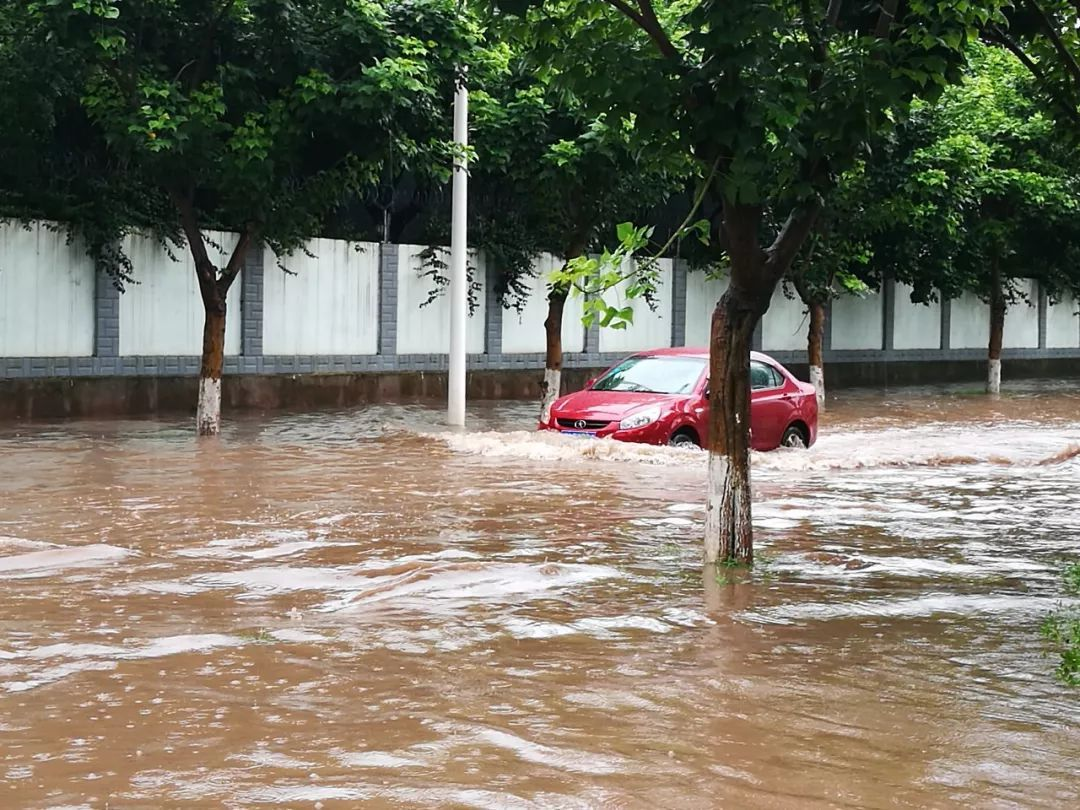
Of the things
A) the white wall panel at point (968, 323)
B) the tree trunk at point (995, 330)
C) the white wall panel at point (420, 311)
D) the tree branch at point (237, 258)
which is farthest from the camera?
the white wall panel at point (968, 323)

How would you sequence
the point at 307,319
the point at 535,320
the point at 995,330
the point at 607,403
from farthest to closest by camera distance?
the point at 995,330 < the point at 535,320 < the point at 307,319 < the point at 607,403

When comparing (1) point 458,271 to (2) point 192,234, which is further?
(1) point 458,271

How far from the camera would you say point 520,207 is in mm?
27719

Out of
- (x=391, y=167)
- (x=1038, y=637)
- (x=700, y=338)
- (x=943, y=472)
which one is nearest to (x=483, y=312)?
(x=700, y=338)

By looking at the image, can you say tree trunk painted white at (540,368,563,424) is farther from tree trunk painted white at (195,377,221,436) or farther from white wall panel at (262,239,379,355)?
tree trunk painted white at (195,377,221,436)

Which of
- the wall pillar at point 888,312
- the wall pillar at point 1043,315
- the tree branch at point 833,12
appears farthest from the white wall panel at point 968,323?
the tree branch at point 833,12

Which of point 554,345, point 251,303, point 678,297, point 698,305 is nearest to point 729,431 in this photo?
point 554,345

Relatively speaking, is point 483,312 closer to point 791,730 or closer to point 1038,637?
point 1038,637

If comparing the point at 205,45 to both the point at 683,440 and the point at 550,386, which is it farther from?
the point at 550,386

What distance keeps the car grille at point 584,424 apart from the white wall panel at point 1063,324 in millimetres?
30893

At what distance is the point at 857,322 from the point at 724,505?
92.6ft

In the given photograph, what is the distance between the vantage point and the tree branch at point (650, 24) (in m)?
9.38

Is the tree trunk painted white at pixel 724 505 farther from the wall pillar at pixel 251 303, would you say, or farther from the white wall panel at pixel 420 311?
the white wall panel at pixel 420 311

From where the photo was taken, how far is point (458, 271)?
2067 cm
